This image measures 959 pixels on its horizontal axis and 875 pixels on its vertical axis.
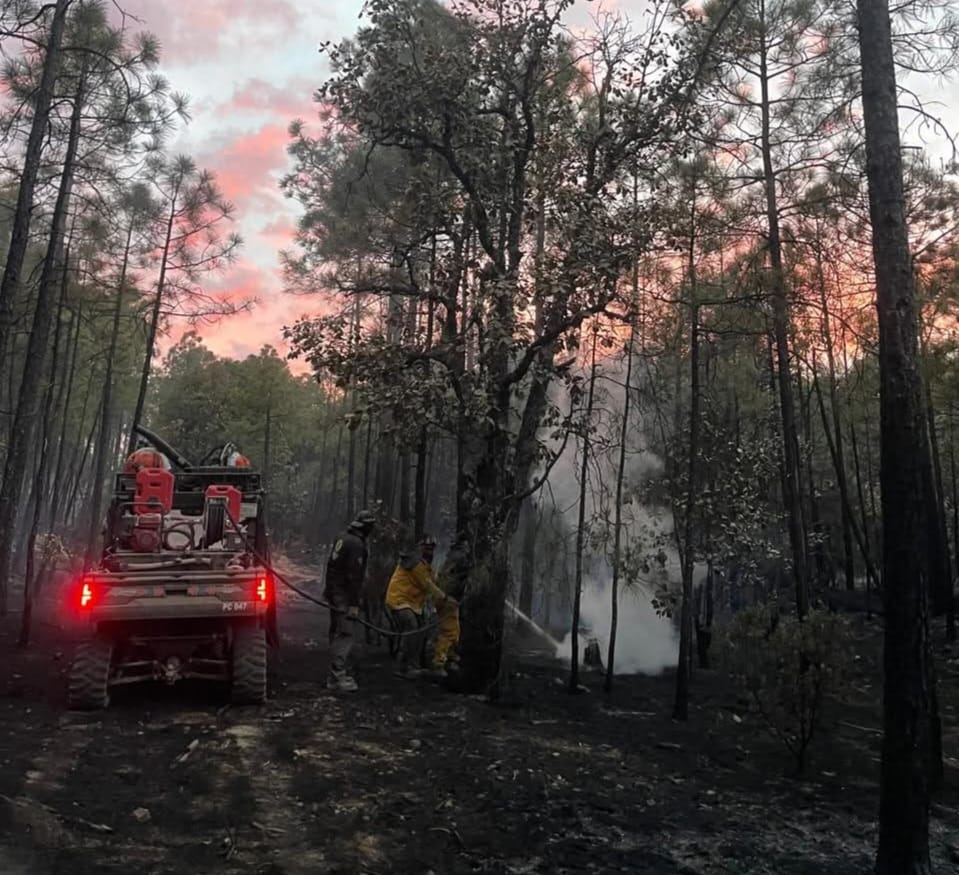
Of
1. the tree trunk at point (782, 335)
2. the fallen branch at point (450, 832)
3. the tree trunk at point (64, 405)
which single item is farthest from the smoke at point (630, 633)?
the tree trunk at point (64, 405)

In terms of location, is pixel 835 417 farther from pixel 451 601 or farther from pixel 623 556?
pixel 451 601

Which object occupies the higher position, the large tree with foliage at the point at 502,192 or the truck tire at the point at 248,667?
the large tree with foliage at the point at 502,192

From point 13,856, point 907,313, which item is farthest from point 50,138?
point 907,313

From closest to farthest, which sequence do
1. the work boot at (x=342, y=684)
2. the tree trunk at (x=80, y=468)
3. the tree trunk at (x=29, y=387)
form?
the work boot at (x=342, y=684) → the tree trunk at (x=29, y=387) → the tree trunk at (x=80, y=468)

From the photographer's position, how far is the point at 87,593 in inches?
320

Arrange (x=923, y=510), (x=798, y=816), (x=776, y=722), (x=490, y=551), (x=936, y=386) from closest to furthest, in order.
A: (x=923, y=510), (x=798, y=816), (x=776, y=722), (x=490, y=551), (x=936, y=386)

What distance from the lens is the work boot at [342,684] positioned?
32.0 feet

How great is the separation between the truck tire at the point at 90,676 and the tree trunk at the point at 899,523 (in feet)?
24.1

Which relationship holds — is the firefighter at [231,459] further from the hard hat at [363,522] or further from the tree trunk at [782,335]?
the tree trunk at [782,335]

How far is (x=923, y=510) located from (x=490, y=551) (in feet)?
18.1

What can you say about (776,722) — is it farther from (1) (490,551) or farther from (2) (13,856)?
(2) (13,856)

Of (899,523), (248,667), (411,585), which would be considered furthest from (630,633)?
(899,523)

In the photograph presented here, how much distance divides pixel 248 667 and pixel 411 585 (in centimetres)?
319

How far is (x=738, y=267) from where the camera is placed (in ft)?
38.4
